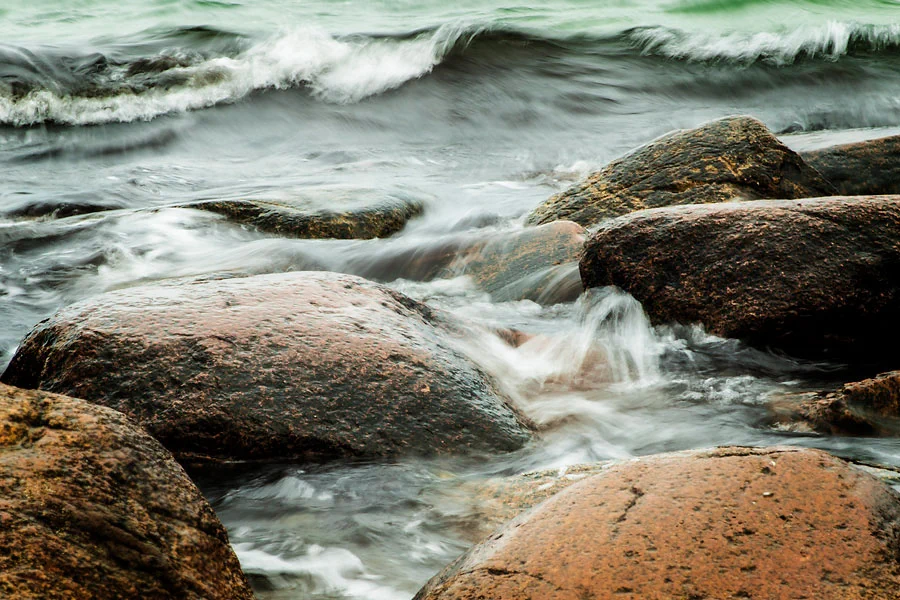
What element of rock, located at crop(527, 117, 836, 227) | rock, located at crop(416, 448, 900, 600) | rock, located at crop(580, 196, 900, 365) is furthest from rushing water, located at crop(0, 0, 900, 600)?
rock, located at crop(527, 117, 836, 227)

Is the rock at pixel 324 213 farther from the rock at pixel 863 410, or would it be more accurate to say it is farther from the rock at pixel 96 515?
the rock at pixel 96 515


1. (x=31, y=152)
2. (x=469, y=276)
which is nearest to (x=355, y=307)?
(x=469, y=276)

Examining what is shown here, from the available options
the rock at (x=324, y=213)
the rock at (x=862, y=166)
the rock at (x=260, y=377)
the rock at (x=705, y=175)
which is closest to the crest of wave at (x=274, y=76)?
the rock at (x=324, y=213)

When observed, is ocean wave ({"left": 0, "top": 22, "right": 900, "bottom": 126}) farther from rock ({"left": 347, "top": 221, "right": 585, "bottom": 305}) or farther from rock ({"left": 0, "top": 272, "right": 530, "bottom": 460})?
rock ({"left": 0, "top": 272, "right": 530, "bottom": 460})

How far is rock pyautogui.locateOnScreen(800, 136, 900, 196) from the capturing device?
6.17m

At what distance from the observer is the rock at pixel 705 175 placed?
5.50m

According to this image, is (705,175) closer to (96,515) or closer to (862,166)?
(862,166)

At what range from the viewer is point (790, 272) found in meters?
4.06

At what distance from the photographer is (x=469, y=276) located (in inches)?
214

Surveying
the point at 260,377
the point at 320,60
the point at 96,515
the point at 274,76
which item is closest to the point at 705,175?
the point at 260,377

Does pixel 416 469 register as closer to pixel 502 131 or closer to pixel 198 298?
pixel 198 298

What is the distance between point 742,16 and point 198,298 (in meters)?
13.9

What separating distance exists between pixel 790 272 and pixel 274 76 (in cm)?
948

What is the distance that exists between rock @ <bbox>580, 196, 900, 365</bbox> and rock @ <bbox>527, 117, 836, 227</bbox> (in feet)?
3.95
